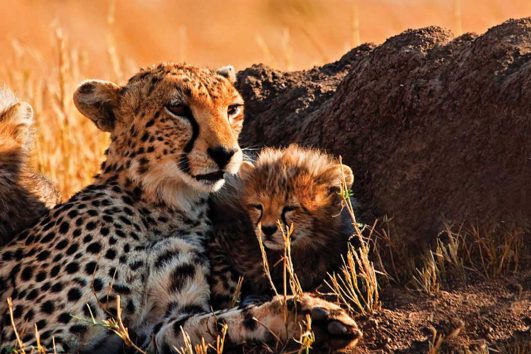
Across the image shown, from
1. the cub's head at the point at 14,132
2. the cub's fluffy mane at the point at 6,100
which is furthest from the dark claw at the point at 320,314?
the cub's fluffy mane at the point at 6,100

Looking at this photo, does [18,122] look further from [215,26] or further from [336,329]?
[215,26]

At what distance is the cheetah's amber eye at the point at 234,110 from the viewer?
4.08 meters

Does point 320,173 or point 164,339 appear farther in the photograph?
point 320,173

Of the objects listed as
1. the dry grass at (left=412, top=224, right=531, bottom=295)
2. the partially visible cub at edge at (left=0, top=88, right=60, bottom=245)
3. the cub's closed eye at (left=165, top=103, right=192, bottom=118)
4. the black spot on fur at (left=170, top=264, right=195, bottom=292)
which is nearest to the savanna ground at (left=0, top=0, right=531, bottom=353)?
the dry grass at (left=412, top=224, right=531, bottom=295)

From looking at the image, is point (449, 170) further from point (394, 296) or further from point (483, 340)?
Answer: point (483, 340)

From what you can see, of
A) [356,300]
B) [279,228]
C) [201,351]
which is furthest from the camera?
[279,228]

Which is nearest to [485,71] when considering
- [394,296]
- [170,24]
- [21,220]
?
[394,296]

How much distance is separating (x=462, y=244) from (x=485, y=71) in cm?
70

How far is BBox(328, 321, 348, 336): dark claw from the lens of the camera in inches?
125

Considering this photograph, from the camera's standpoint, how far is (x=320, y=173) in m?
3.96

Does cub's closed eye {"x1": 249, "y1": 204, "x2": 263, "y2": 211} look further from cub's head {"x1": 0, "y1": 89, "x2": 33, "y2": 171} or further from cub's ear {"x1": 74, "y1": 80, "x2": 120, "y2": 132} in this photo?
cub's head {"x1": 0, "y1": 89, "x2": 33, "y2": 171}

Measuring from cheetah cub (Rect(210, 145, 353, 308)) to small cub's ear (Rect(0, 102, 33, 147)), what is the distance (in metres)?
1.00

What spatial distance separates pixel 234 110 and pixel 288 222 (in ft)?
1.90

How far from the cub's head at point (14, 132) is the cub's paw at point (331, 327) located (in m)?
1.59
